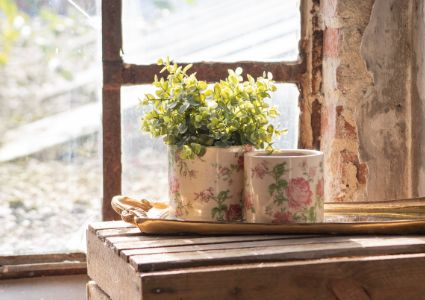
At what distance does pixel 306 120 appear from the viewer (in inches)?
75.5

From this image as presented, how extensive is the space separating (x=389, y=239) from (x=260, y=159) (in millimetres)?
264

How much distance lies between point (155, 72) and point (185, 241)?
657mm

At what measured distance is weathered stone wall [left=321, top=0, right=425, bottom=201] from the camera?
5.90 feet

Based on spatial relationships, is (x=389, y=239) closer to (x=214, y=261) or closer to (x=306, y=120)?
(x=214, y=261)

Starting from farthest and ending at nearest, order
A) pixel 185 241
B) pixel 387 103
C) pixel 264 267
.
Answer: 1. pixel 387 103
2. pixel 185 241
3. pixel 264 267

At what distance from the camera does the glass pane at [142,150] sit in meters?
1.85

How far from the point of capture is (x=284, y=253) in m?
1.21

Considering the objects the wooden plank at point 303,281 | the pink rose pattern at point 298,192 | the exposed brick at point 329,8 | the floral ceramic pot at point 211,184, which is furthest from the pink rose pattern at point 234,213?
the exposed brick at point 329,8

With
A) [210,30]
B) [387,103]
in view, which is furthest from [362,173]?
[210,30]

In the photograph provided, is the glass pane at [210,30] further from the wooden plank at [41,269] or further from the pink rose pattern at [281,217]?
the pink rose pattern at [281,217]

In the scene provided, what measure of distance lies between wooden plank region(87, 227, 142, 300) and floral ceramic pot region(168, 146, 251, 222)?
165 mm

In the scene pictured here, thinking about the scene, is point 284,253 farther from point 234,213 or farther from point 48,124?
point 48,124

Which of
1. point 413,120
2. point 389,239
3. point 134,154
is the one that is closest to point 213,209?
point 389,239

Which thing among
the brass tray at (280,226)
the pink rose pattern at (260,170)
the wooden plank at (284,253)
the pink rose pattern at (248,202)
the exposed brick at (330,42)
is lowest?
the wooden plank at (284,253)
